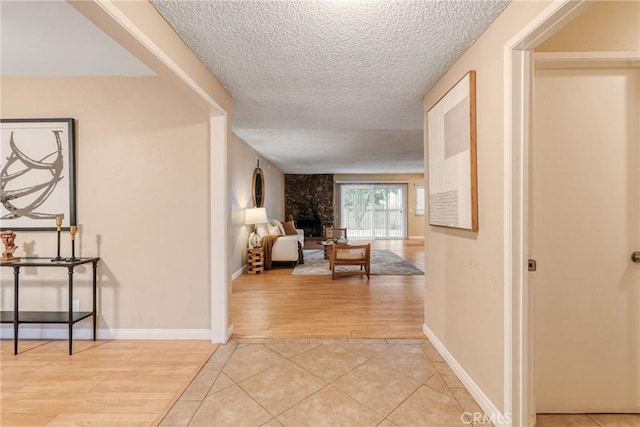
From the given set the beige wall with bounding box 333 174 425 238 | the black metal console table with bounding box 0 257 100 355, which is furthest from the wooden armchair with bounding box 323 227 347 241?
the black metal console table with bounding box 0 257 100 355

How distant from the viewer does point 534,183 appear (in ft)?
5.19

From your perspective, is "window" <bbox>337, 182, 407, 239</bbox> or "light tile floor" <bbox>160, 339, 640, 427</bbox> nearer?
"light tile floor" <bbox>160, 339, 640, 427</bbox>

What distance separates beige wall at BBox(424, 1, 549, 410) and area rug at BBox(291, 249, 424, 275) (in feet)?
10.1

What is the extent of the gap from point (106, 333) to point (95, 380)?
0.69 meters

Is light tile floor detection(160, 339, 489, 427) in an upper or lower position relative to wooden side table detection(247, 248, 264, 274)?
lower

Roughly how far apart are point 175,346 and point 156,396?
0.67m

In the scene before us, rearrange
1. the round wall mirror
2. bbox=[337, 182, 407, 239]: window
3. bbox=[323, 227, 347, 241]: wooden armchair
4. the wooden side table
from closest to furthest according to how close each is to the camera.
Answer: the wooden side table
the round wall mirror
bbox=[323, 227, 347, 241]: wooden armchair
bbox=[337, 182, 407, 239]: window

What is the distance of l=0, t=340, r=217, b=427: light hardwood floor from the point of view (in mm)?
1616

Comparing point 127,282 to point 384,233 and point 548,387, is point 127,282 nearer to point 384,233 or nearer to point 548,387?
point 548,387

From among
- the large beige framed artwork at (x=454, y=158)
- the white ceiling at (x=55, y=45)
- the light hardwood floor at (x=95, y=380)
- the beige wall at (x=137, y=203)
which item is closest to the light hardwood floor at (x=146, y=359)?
the light hardwood floor at (x=95, y=380)

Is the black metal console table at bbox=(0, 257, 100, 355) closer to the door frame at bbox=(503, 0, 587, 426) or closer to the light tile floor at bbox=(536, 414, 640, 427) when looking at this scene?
the door frame at bbox=(503, 0, 587, 426)

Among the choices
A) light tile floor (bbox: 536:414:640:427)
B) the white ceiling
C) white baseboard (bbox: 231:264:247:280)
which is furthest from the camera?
white baseboard (bbox: 231:264:247:280)

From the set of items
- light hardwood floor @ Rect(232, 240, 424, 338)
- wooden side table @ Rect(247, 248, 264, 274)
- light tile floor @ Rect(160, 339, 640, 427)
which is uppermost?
wooden side table @ Rect(247, 248, 264, 274)

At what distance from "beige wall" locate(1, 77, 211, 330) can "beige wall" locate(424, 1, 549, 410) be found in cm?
211
